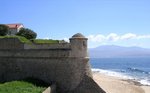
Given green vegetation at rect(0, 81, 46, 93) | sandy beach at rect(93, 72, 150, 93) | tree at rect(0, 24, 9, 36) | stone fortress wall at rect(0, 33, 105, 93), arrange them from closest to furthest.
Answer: green vegetation at rect(0, 81, 46, 93) → stone fortress wall at rect(0, 33, 105, 93) → sandy beach at rect(93, 72, 150, 93) → tree at rect(0, 24, 9, 36)

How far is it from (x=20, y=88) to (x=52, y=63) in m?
4.61

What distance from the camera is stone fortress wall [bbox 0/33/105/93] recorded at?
30766 mm

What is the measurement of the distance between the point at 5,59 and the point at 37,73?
11.0 feet

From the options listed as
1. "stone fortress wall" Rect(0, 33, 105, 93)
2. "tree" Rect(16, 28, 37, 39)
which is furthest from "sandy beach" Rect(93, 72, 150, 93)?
"tree" Rect(16, 28, 37, 39)

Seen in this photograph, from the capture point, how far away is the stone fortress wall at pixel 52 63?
30.8 metres

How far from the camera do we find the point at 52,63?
31438 mm

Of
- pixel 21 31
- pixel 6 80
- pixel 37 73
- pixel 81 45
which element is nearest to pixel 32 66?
pixel 37 73

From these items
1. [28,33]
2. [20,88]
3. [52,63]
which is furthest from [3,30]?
[20,88]

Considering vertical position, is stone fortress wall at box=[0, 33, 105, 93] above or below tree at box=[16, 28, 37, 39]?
below

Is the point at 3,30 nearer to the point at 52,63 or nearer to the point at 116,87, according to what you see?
the point at 52,63

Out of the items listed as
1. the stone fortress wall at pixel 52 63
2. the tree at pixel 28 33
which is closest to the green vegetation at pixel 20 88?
the stone fortress wall at pixel 52 63

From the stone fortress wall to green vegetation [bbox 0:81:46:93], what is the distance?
9.02 ft

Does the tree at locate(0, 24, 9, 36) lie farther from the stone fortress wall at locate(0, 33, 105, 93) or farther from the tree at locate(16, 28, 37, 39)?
the stone fortress wall at locate(0, 33, 105, 93)

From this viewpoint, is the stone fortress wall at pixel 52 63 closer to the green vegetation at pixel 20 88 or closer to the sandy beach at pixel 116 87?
the green vegetation at pixel 20 88
